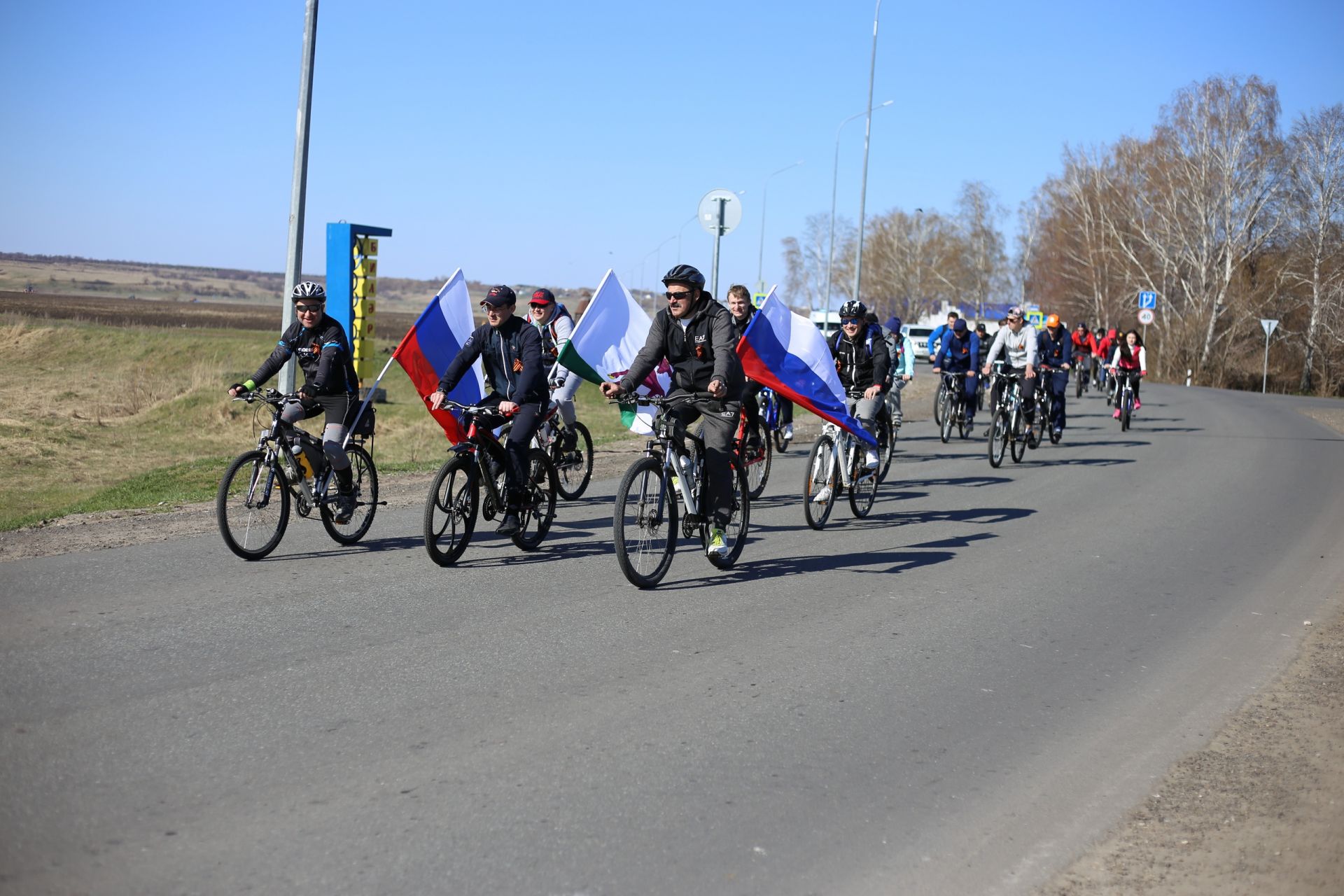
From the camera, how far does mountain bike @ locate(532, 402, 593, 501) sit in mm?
11898

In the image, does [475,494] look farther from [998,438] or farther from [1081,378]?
[1081,378]

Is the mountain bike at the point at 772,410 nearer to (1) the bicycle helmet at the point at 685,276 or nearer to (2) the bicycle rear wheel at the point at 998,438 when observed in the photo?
(2) the bicycle rear wheel at the point at 998,438

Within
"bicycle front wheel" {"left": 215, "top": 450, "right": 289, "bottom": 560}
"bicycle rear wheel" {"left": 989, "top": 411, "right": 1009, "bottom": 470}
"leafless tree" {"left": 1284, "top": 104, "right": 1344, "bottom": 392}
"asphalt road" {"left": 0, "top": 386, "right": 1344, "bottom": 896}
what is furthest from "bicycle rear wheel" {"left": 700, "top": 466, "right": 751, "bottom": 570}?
"leafless tree" {"left": 1284, "top": 104, "right": 1344, "bottom": 392}

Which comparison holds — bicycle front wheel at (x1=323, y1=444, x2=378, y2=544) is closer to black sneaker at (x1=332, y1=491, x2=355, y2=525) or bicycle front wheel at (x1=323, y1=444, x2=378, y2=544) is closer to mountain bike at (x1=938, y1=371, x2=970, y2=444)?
black sneaker at (x1=332, y1=491, x2=355, y2=525)

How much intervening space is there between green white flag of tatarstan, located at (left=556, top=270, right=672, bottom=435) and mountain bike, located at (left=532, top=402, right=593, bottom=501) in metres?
0.49

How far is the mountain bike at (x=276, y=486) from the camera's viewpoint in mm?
8430

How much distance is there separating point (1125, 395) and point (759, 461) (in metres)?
13.7

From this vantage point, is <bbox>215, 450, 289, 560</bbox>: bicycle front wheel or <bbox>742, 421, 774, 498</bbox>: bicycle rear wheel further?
<bbox>742, 421, 774, 498</bbox>: bicycle rear wheel

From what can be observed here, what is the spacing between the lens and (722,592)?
824cm

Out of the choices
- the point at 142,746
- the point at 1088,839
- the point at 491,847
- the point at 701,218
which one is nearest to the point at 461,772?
the point at 491,847

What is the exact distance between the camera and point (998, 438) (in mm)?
16703

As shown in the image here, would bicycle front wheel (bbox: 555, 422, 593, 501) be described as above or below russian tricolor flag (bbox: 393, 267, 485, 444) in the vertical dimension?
below

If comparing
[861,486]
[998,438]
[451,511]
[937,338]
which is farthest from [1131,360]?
[451,511]

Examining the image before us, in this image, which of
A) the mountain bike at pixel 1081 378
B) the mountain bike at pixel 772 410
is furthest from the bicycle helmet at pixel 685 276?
the mountain bike at pixel 1081 378
